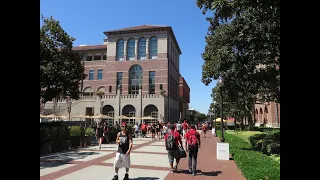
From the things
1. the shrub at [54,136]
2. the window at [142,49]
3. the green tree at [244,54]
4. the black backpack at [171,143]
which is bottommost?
the shrub at [54,136]

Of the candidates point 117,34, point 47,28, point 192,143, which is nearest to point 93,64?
point 117,34

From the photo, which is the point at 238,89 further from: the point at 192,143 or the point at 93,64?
the point at 93,64

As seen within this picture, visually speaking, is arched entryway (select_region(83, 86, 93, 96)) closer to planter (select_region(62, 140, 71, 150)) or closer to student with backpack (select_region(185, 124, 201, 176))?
planter (select_region(62, 140, 71, 150))

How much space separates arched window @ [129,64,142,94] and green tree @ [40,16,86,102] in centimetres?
3164

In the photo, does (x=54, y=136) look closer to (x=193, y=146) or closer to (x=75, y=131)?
(x=75, y=131)

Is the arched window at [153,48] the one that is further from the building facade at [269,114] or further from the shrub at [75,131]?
the shrub at [75,131]

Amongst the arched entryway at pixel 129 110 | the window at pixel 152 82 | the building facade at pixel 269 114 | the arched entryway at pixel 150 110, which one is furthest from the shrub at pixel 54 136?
the window at pixel 152 82

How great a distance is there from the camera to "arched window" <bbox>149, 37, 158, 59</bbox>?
50938mm

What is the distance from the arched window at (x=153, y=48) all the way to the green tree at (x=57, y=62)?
32230mm

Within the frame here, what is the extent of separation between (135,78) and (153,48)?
6.64 m

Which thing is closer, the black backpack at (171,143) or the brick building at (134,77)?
the black backpack at (171,143)

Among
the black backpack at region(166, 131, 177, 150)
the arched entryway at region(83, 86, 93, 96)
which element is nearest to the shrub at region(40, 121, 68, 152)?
the black backpack at region(166, 131, 177, 150)

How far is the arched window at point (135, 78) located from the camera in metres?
51.0

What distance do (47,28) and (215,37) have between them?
1102 cm
